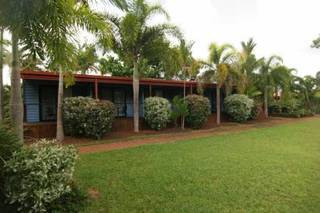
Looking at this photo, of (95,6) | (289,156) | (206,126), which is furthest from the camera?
(206,126)

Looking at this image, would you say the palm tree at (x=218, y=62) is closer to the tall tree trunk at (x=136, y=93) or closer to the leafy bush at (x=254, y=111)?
the leafy bush at (x=254, y=111)

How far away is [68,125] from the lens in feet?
39.5

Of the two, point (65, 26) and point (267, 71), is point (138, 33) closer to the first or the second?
point (65, 26)

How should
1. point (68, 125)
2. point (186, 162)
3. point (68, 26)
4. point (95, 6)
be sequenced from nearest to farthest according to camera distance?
point (68, 26) < point (95, 6) < point (186, 162) < point (68, 125)

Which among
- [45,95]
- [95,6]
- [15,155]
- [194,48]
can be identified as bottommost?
[15,155]

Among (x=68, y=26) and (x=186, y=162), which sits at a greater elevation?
(x=68, y=26)

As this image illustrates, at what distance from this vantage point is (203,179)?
20.7ft

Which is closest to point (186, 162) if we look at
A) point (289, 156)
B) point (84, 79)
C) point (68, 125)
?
point (289, 156)

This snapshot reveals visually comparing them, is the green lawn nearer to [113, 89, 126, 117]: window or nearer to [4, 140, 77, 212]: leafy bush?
[4, 140, 77, 212]: leafy bush

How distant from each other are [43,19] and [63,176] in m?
2.81

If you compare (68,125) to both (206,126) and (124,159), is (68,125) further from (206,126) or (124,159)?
(206,126)

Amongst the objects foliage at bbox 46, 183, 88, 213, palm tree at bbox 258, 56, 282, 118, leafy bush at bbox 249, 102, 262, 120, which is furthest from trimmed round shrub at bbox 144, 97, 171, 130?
palm tree at bbox 258, 56, 282, 118

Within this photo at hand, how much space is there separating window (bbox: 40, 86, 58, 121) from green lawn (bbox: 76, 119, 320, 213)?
21.8 ft

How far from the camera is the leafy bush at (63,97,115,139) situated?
11.8m
